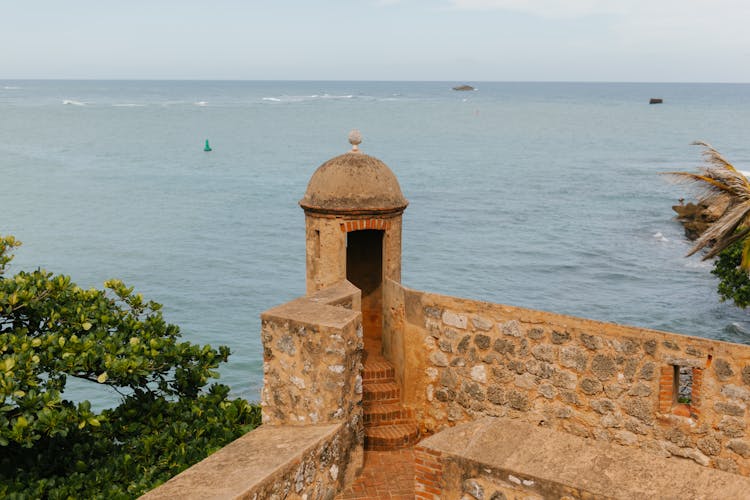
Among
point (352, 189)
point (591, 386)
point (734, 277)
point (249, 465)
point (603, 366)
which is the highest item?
point (352, 189)

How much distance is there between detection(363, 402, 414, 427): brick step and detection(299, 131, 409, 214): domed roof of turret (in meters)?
2.65

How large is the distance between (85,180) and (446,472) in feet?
221

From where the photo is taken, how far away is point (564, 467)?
471cm

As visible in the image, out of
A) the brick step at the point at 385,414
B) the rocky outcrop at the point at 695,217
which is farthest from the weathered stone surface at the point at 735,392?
the rocky outcrop at the point at 695,217

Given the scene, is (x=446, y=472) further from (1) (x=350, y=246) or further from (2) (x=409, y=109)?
(2) (x=409, y=109)

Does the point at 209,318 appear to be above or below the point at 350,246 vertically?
below

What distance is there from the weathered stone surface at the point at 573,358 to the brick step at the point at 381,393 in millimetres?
2462

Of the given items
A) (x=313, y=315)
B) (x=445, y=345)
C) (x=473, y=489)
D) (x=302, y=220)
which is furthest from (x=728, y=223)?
(x=302, y=220)

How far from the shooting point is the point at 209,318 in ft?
106

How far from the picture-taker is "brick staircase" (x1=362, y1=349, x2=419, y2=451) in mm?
9156

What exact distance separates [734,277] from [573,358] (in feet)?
50.5

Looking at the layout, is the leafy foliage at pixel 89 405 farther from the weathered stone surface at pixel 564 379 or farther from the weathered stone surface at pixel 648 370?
the weathered stone surface at pixel 648 370

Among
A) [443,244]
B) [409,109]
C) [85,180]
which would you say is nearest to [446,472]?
[443,244]

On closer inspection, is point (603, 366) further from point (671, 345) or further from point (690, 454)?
point (690, 454)
